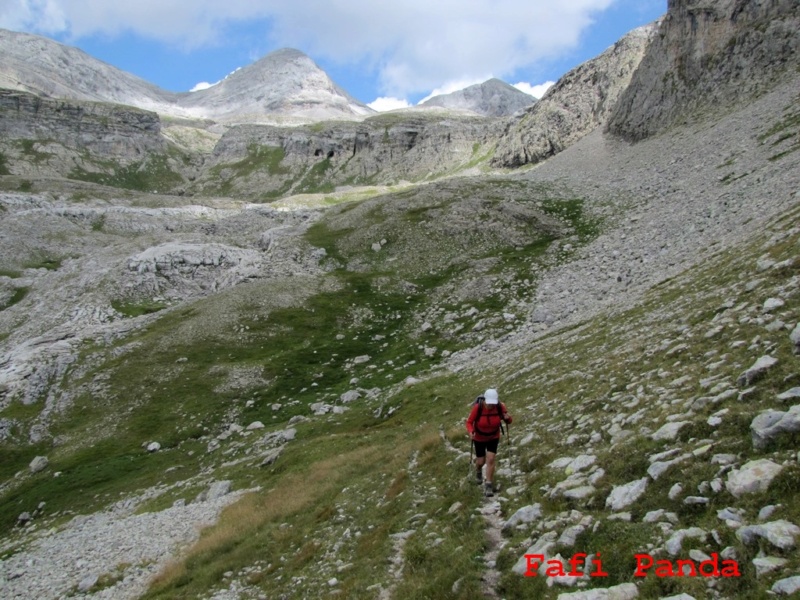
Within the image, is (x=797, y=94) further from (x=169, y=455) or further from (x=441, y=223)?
(x=169, y=455)

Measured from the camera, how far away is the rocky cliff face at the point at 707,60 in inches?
3009

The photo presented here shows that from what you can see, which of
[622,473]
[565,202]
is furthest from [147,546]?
[565,202]

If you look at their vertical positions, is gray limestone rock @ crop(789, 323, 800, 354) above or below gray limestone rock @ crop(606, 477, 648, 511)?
above

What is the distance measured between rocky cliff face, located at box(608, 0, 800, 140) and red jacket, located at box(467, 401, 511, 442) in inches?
3441

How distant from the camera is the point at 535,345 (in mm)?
30625

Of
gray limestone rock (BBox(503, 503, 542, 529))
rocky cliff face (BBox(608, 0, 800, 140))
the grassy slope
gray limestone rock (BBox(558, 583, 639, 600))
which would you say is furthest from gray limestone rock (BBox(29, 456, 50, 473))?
rocky cliff face (BBox(608, 0, 800, 140))

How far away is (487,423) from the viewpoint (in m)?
14.0

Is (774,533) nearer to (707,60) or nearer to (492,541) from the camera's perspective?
(492,541)

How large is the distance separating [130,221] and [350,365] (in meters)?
110

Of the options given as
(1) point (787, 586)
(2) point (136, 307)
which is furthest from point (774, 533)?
(2) point (136, 307)

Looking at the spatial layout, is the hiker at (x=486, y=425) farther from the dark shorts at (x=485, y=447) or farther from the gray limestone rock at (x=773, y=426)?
the gray limestone rock at (x=773, y=426)

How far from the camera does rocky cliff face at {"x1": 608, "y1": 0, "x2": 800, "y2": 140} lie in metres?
76.4

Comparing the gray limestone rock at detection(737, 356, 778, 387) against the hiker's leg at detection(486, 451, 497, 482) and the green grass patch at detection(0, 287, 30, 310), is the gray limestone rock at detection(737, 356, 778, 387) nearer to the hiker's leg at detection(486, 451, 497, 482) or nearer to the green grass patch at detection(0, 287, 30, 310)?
the hiker's leg at detection(486, 451, 497, 482)

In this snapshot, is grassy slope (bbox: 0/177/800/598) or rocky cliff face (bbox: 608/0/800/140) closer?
grassy slope (bbox: 0/177/800/598)
